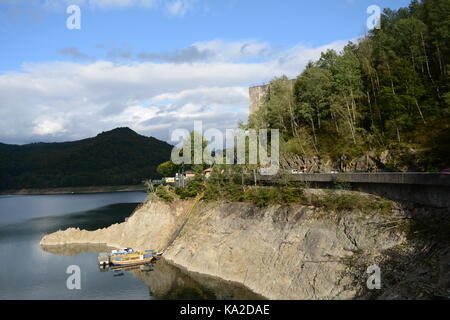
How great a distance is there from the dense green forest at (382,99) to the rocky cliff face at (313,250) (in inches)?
521

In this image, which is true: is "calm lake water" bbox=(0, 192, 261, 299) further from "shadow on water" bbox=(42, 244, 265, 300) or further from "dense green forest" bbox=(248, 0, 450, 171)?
"dense green forest" bbox=(248, 0, 450, 171)

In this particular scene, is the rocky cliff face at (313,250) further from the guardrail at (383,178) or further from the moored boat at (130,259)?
the moored boat at (130,259)

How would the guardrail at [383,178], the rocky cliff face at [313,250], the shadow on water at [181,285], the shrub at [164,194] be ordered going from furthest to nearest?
the shrub at [164,194] < the shadow on water at [181,285] < the guardrail at [383,178] < the rocky cliff face at [313,250]

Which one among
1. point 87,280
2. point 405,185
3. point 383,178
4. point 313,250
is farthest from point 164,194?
point 405,185

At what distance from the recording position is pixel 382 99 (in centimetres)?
5809

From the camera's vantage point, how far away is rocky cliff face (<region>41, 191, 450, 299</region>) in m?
30.0

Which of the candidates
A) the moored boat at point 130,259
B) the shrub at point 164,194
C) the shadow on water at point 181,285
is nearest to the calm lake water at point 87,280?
the shadow on water at point 181,285

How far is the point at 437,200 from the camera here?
33.2 meters

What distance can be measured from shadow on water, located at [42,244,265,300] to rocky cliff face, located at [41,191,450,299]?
1234 mm

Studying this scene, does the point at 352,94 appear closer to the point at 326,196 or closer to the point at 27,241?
the point at 326,196

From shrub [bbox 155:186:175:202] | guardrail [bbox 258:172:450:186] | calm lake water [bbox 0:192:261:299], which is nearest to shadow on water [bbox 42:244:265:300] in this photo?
calm lake water [bbox 0:192:261:299]

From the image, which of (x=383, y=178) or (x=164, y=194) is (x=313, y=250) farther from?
(x=164, y=194)

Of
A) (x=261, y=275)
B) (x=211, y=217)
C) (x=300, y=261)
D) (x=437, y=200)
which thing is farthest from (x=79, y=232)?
(x=437, y=200)

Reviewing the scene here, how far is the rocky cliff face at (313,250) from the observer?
3000cm
